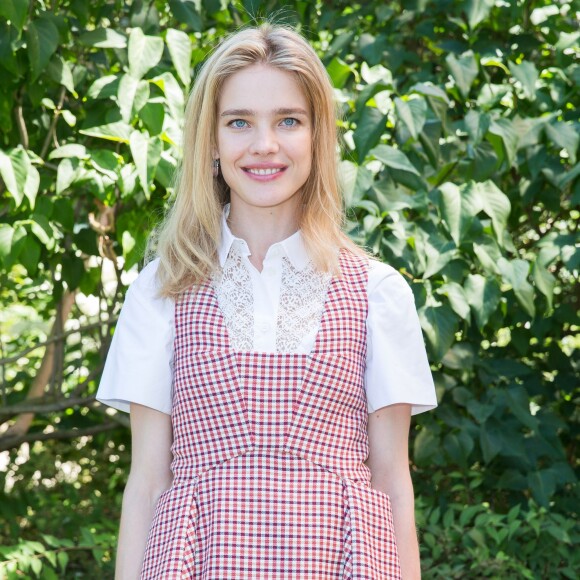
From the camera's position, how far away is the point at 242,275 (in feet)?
5.72

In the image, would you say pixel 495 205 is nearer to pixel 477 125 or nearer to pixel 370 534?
pixel 477 125

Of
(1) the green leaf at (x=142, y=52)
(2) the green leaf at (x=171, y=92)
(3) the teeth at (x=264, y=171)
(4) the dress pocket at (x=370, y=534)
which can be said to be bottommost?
(4) the dress pocket at (x=370, y=534)

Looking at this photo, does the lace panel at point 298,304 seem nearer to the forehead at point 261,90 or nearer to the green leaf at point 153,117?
the forehead at point 261,90

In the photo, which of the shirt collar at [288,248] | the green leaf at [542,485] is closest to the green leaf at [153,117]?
the shirt collar at [288,248]

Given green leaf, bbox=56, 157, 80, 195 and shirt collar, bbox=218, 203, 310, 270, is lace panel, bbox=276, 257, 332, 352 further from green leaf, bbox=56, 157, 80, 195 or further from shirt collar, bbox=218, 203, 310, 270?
green leaf, bbox=56, 157, 80, 195

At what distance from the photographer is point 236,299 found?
171 cm

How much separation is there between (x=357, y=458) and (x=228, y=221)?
1.46ft

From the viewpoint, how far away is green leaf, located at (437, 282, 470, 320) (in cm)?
251

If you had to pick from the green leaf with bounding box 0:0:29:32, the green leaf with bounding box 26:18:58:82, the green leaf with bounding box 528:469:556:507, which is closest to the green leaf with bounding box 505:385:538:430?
the green leaf with bounding box 528:469:556:507

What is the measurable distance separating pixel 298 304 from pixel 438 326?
2.94ft

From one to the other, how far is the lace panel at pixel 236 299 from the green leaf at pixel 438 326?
2.84 feet

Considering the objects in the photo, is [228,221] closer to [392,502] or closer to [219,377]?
[219,377]

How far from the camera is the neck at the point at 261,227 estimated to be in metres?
1.77

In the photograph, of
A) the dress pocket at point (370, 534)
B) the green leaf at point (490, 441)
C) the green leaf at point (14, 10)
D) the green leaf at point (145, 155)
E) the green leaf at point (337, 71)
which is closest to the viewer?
the dress pocket at point (370, 534)
